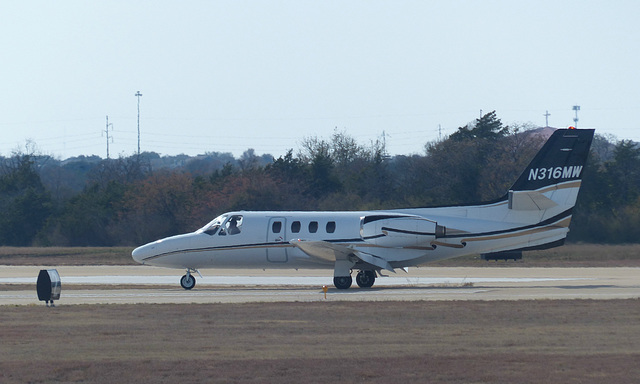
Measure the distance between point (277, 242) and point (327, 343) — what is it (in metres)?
13.9

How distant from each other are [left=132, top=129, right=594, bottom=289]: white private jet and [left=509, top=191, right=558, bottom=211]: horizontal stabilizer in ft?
0.11

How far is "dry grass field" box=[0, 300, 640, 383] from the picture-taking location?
1360cm

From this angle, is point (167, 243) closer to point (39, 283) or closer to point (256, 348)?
point (39, 283)

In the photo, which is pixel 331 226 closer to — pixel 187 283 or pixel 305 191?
pixel 187 283

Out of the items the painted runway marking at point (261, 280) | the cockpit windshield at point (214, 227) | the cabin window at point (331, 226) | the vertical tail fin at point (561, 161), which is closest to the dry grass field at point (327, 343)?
the vertical tail fin at point (561, 161)

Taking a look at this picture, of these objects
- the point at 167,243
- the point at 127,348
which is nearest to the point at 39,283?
the point at 167,243

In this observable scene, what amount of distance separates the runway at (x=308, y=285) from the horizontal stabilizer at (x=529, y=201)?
280 centimetres

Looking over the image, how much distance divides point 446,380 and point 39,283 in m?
15.9

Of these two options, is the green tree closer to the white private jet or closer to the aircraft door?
the white private jet

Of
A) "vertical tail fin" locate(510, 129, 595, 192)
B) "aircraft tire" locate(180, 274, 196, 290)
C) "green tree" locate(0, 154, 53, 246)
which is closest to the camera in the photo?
"vertical tail fin" locate(510, 129, 595, 192)

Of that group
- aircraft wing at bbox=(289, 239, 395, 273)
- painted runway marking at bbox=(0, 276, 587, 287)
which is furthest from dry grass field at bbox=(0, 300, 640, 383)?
painted runway marking at bbox=(0, 276, 587, 287)

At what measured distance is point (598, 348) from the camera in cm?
1605

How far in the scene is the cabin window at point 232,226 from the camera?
1230 inches

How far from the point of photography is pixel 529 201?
2928cm
